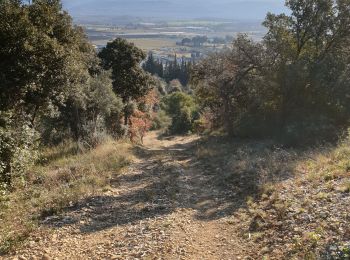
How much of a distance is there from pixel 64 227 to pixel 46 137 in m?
12.4

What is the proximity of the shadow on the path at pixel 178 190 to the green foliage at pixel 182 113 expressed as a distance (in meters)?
32.1

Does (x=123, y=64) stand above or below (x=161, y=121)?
above

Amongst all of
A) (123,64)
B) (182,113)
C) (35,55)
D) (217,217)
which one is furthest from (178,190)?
(182,113)

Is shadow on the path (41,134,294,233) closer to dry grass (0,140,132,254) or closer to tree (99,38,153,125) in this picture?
dry grass (0,140,132,254)

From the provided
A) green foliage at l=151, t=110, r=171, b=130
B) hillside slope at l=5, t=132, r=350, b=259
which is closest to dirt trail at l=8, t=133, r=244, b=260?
hillside slope at l=5, t=132, r=350, b=259

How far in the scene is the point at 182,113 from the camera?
49.2 meters

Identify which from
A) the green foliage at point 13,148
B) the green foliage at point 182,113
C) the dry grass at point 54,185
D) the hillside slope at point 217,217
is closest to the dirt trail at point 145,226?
the hillside slope at point 217,217

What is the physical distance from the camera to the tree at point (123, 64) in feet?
90.9

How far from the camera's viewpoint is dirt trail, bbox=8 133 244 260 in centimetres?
785

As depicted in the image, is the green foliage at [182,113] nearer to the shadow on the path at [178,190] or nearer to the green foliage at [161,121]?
the green foliage at [161,121]

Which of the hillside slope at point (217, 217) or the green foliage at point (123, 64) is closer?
the hillside slope at point (217, 217)

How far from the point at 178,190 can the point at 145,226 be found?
2966mm

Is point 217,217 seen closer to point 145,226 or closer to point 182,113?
point 145,226

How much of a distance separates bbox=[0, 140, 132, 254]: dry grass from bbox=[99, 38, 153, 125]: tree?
447 inches
